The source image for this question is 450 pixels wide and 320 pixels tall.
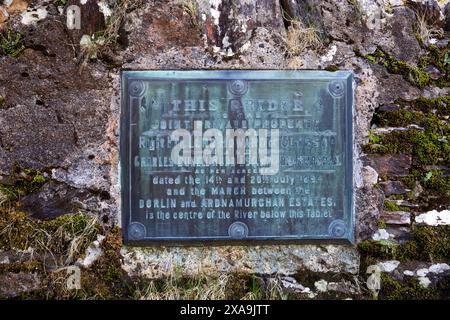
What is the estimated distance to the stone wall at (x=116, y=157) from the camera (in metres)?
2.67

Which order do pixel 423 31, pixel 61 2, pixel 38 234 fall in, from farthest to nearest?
pixel 423 31 → pixel 61 2 → pixel 38 234

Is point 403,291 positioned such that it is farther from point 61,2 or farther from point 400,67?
point 61,2

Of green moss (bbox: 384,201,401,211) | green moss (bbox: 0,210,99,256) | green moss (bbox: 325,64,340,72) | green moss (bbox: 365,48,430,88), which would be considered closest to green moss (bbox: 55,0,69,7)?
green moss (bbox: 0,210,99,256)

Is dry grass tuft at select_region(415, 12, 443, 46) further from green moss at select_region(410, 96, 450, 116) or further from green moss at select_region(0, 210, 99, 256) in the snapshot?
green moss at select_region(0, 210, 99, 256)

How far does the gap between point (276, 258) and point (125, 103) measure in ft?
3.83

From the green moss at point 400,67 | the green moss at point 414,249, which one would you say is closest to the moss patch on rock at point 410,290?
the green moss at point 414,249

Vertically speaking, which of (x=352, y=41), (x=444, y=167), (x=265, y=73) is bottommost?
(x=444, y=167)

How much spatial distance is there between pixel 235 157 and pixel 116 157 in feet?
2.11

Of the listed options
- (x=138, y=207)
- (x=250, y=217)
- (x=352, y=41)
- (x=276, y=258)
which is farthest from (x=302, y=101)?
(x=138, y=207)

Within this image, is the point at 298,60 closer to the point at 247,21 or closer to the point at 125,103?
A: the point at 247,21

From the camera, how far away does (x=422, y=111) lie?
2873mm

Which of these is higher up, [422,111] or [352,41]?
[352,41]

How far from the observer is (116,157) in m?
2.73

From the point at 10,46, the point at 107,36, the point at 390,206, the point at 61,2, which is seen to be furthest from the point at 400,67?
the point at 10,46
